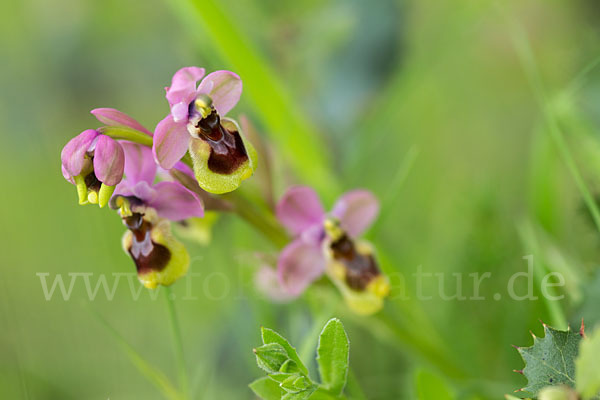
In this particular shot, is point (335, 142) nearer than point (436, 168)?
Yes

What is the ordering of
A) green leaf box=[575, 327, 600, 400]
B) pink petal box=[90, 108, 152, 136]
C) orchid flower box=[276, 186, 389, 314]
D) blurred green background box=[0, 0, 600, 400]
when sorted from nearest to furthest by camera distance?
green leaf box=[575, 327, 600, 400]
pink petal box=[90, 108, 152, 136]
orchid flower box=[276, 186, 389, 314]
blurred green background box=[0, 0, 600, 400]

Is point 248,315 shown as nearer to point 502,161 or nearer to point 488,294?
point 488,294

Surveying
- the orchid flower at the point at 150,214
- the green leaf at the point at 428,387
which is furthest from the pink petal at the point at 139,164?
the green leaf at the point at 428,387

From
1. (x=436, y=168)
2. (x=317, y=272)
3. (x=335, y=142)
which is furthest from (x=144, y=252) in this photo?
(x=436, y=168)

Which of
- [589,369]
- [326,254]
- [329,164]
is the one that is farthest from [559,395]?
[329,164]

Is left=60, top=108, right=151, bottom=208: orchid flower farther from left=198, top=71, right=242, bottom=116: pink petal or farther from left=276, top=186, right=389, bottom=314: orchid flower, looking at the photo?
left=276, top=186, right=389, bottom=314: orchid flower

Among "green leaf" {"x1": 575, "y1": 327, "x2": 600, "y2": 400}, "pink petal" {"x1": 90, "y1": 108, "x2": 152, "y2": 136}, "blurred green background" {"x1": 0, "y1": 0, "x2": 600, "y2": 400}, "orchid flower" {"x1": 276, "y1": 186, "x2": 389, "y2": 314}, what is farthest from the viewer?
"blurred green background" {"x1": 0, "y1": 0, "x2": 600, "y2": 400}

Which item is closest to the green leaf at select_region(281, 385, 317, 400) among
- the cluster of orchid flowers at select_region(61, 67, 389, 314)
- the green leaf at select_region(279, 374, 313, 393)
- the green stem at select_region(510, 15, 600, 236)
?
the green leaf at select_region(279, 374, 313, 393)

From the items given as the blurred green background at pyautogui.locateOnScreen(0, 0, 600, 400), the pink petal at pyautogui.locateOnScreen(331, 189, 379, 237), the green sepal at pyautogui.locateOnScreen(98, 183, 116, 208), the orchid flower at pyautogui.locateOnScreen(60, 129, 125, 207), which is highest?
the blurred green background at pyautogui.locateOnScreen(0, 0, 600, 400)
